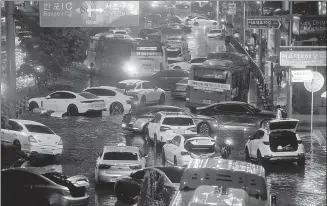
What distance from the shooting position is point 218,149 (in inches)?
578

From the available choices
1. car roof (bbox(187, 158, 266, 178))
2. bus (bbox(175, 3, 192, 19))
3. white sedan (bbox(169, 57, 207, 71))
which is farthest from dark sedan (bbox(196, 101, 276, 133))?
car roof (bbox(187, 158, 266, 178))

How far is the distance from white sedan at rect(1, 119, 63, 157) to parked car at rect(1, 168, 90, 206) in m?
2.29

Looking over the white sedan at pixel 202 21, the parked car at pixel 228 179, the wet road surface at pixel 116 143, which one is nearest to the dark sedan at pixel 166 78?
the wet road surface at pixel 116 143

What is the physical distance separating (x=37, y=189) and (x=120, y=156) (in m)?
2.40

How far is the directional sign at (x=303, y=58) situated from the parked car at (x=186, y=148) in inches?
101

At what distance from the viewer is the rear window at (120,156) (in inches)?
506

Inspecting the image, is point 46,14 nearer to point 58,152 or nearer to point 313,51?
point 58,152

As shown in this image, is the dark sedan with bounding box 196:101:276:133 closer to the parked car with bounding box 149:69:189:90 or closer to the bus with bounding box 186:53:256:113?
the bus with bounding box 186:53:256:113

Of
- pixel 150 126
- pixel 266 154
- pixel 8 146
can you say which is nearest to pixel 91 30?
pixel 150 126

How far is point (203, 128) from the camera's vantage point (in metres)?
15.9

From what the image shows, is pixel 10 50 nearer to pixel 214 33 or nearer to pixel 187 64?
pixel 187 64

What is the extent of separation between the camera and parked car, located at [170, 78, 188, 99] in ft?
55.8

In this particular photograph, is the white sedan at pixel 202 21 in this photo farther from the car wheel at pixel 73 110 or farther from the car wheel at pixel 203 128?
the car wheel at pixel 73 110

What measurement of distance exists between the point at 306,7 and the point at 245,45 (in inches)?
89.1
